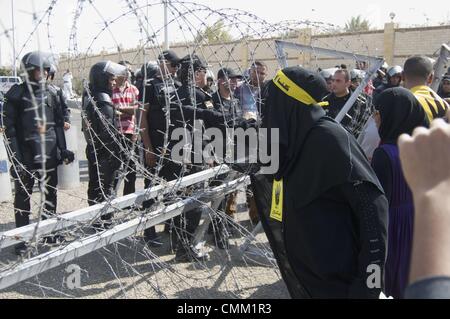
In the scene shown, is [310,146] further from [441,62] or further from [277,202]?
[441,62]

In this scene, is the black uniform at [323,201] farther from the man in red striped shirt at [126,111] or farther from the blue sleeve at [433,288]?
the man in red striped shirt at [126,111]

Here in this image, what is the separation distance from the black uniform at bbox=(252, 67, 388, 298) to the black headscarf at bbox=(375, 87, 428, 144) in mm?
872

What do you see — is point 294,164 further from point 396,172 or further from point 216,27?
point 216,27

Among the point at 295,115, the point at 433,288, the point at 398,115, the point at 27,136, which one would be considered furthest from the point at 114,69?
the point at 433,288

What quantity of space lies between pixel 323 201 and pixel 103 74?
3.24m

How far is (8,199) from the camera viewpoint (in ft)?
20.2

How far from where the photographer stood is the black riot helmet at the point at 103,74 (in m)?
4.69

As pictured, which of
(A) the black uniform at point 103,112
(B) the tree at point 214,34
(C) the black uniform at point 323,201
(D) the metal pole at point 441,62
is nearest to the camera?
(C) the black uniform at point 323,201

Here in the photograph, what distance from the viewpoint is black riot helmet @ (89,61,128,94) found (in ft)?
15.4

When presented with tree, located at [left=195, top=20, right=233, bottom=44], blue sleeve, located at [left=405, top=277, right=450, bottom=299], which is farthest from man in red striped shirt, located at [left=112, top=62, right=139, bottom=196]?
blue sleeve, located at [left=405, top=277, right=450, bottom=299]

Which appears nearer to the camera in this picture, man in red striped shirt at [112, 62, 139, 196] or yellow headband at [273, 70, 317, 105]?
yellow headband at [273, 70, 317, 105]

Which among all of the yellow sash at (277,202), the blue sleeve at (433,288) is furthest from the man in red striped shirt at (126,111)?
the blue sleeve at (433,288)

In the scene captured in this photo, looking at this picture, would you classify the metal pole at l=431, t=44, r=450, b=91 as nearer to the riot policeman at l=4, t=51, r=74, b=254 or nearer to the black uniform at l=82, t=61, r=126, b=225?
the black uniform at l=82, t=61, r=126, b=225
